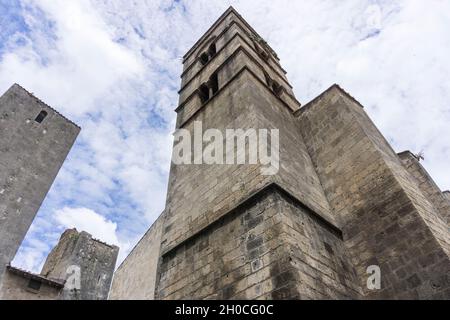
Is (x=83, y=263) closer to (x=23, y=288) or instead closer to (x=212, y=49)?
(x=23, y=288)

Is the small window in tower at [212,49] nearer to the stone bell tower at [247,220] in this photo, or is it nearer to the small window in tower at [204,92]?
the small window in tower at [204,92]

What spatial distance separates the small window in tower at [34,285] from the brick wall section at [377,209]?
1298cm

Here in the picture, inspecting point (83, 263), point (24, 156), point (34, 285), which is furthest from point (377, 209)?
point (24, 156)

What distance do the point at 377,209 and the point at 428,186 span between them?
3.89 meters

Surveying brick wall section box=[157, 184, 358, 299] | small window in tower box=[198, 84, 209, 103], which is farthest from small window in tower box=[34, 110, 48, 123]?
brick wall section box=[157, 184, 358, 299]

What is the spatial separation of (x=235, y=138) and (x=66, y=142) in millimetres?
19448

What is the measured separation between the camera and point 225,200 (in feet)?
17.9

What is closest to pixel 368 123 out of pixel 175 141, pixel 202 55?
pixel 175 141

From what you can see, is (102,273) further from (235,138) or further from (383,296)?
(383,296)

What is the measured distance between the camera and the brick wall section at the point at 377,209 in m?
4.32

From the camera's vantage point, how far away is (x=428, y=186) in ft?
26.6

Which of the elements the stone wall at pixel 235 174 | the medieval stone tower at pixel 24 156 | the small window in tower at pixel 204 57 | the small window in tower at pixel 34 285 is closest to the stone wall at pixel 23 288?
the small window in tower at pixel 34 285

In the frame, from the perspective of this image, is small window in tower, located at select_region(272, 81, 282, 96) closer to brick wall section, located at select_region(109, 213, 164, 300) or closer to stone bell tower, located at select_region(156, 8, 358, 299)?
stone bell tower, located at select_region(156, 8, 358, 299)

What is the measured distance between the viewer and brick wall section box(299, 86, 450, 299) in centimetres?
432
